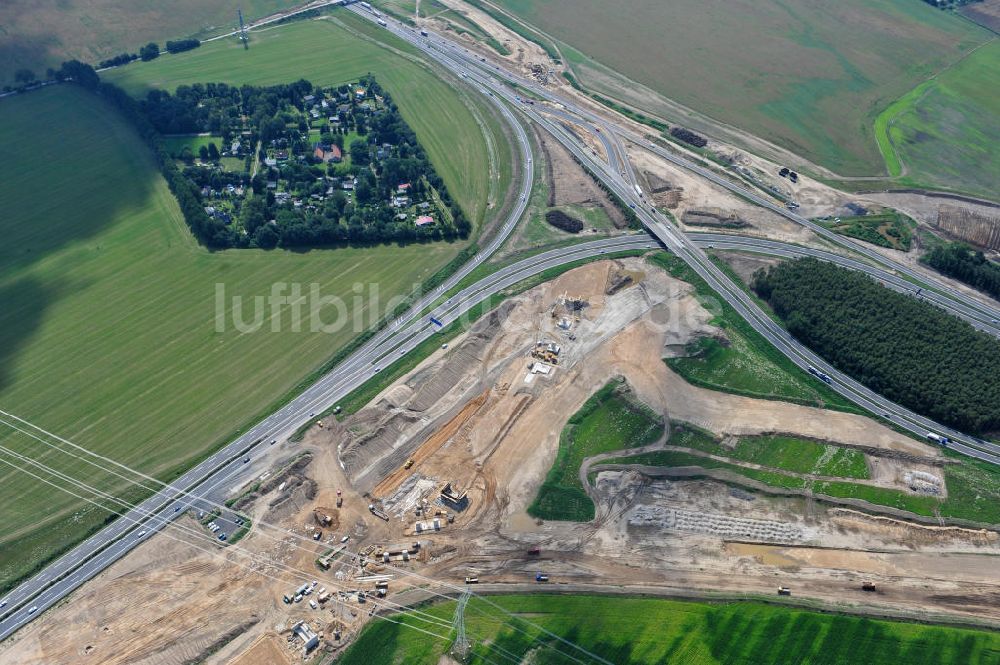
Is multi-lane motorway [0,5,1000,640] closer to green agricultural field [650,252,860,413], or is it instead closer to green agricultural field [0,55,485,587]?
green agricultural field [650,252,860,413]

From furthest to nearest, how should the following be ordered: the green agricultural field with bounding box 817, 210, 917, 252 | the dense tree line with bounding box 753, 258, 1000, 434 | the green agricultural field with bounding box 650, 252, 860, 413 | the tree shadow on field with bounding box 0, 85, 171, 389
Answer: the green agricultural field with bounding box 817, 210, 917, 252, the tree shadow on field with bounding box 0, 85, 171, 389, the green agricultural field with bounding box 650, 252, 860, 413, the dense tree line with bounding box 753, 258, 1000, 434

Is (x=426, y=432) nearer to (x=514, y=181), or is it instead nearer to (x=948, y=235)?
(x=514, y=181)

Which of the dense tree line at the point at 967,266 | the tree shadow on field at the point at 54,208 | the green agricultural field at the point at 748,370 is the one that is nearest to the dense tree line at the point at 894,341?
the green agricultural field at the point at 748,370

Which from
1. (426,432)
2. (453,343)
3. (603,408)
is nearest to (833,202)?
(603,408)

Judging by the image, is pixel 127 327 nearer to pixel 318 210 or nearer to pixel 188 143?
pixel 318 210

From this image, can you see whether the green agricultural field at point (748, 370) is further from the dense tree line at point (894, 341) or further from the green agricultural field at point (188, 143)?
the green agricultural field at point (188, 143)

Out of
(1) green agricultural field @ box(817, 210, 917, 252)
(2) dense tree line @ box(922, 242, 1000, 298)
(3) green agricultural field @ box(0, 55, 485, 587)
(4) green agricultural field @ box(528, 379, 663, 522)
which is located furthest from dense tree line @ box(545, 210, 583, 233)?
(2) dense tree line @ box(922, 242, 1000, 298)
